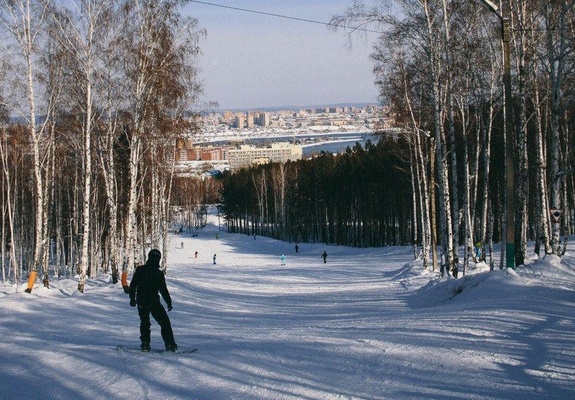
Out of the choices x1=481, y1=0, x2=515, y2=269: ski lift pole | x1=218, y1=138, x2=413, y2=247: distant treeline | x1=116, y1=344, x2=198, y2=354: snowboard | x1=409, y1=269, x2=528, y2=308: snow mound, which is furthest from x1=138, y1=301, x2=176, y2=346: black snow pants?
x1=218, y1=138, x2=413, y2=247: distant treeline

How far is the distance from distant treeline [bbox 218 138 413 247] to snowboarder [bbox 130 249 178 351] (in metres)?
29.8

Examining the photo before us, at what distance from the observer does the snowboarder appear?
8250 mm

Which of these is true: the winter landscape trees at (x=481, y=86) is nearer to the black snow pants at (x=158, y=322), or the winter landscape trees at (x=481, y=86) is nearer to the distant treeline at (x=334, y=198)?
the black snow pants at (x=158, y=322)

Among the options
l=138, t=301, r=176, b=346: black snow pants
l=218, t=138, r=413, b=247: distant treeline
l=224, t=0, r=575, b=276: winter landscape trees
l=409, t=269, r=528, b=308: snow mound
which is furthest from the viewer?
l=218, t=138, r=413, b=247: distant treeline

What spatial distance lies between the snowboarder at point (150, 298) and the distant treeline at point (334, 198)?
2984 cm

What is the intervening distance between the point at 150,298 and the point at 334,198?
5543 centimetres

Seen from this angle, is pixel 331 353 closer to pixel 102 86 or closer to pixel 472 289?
pixel 472 289

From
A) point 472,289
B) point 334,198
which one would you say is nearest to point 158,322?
point 472,289

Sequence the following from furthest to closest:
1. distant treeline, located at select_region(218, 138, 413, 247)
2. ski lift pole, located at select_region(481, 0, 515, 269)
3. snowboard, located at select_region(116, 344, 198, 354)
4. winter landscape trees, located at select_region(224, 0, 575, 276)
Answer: distant treeline, located at select_region(218, 138, 413, 247) → winter landscape trees, located at select_region(224, 0, 575, 276) → ski lift pole, located at select_region(481, 0, 515, 269) → snowboard, located at select_region(116, 344, 198, 354)

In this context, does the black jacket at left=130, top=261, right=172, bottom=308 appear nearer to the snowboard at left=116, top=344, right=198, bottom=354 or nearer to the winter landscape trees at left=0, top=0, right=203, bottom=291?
the snowboard at left=116, top=344, right=198, bottom=354

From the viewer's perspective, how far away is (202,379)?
262 inches

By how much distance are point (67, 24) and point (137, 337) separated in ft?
39.9

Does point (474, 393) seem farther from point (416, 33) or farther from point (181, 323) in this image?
point (416, 33)

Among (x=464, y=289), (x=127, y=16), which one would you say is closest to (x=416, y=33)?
(x=464, y=289)
